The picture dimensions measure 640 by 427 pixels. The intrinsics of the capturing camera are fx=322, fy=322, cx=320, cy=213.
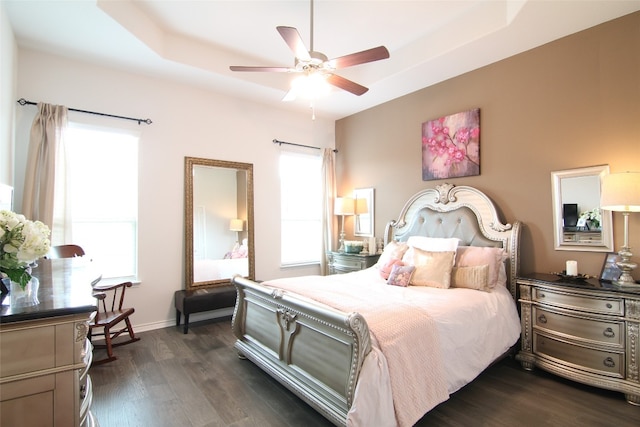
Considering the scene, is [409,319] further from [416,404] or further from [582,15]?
[582,15]

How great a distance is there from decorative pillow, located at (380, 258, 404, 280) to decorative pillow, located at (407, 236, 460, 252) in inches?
13.7

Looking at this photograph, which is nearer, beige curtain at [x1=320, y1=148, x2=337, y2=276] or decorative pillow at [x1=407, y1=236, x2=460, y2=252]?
decorative pillow at [x1=407, y1=236, x2=460, y2=252]

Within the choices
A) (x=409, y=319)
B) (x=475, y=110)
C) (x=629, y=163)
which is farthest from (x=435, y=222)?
(x=409, y=319)


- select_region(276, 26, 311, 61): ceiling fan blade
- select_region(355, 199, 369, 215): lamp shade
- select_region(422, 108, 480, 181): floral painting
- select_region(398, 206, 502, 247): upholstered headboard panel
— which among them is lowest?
select_region(398, 206, 502, 247): upholstered headboard panel

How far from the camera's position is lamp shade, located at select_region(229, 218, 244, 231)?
4.55 m

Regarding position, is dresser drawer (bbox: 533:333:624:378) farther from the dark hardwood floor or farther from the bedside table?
the bedside table

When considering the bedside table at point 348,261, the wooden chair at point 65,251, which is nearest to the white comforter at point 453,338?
the bedside table at point 348,261

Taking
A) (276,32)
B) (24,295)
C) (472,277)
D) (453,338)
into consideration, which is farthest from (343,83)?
(24,295)

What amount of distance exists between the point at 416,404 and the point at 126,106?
418 centimetres

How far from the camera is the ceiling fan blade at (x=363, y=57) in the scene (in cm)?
232

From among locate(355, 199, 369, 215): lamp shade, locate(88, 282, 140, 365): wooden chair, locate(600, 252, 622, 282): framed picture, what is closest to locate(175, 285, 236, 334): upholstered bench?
locate(88, 282, 140, 365): wooden chair

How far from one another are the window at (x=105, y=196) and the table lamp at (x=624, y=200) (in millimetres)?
4672

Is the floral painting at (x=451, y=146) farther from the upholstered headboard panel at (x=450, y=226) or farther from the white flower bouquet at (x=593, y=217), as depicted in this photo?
the white flower bouquet at (x=593, y=217)

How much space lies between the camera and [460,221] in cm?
367
